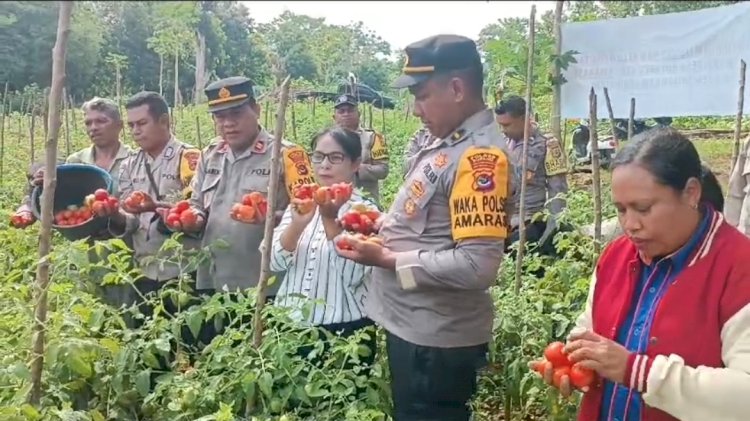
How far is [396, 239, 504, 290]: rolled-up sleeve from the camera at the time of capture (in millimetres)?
2021

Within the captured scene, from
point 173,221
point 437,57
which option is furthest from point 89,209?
point 437,57

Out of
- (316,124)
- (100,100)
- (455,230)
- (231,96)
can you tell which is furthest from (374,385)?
(316,124)

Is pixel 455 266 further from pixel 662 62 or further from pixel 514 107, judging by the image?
pixel 662 62

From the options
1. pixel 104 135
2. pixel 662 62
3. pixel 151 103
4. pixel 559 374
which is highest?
pixel 662 62

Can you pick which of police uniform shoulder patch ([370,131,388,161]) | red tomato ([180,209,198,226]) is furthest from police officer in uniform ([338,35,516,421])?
police uniform shoulder patch ([370,131,388,161])

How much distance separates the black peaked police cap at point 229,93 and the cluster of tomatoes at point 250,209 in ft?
1.36

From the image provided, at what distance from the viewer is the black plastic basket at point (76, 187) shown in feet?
10.5

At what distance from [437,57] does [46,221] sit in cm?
103

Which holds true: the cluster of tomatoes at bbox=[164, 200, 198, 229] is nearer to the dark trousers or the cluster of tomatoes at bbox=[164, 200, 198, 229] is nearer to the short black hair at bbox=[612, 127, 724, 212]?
the dark trousers

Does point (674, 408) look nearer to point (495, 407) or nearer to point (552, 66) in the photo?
point (495, 407)

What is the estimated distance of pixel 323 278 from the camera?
2611mm

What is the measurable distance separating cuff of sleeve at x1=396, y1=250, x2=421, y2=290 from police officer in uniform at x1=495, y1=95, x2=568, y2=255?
2.31 m

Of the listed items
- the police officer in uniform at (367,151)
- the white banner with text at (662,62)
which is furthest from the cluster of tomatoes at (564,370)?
the white banner with text at (662,62)

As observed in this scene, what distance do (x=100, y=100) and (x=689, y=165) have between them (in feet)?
10.0
